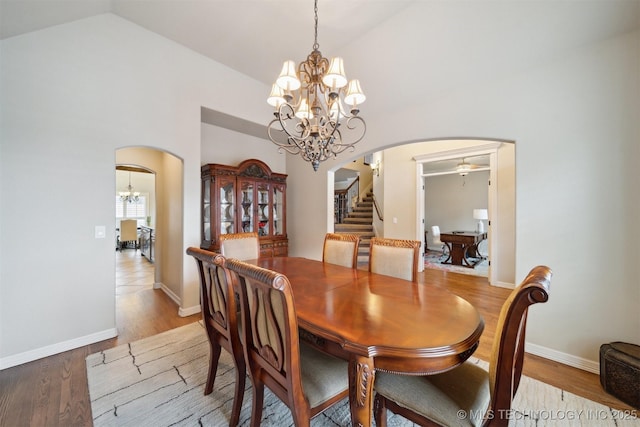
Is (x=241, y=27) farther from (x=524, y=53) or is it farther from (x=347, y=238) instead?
→ (x=524, y=53)

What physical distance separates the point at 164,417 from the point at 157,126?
9.22ft

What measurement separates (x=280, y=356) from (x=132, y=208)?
1149 centimetres

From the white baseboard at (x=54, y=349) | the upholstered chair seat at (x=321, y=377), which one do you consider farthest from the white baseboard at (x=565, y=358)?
the white baseboard at (x=54, y=349)

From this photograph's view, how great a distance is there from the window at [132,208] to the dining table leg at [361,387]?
11.5 metres

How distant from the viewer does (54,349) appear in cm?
228

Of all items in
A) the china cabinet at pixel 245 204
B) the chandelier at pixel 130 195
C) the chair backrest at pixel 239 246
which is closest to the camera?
the chair backrest at pixel 239 246

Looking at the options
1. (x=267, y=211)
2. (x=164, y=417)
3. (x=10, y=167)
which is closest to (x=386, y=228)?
(x=267, y=211)

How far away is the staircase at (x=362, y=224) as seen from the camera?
5840 millimetres

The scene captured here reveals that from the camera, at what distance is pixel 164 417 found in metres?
1.55

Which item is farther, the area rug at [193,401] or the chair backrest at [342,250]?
the chair backrest at [342,250]

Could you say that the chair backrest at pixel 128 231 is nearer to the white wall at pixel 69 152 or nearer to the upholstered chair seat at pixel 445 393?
the white wall at pixel 69 152

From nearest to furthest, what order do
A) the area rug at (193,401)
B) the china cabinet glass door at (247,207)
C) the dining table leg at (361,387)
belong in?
the dining table leg at (361,387), the area rug at (193,401), the china cabinet glass door at (247,207)

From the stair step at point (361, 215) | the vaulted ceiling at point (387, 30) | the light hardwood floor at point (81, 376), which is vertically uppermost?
the vaulted ceiling at point (387, 30)

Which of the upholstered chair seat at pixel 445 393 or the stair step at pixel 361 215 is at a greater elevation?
the stair step at pixel 361 215
